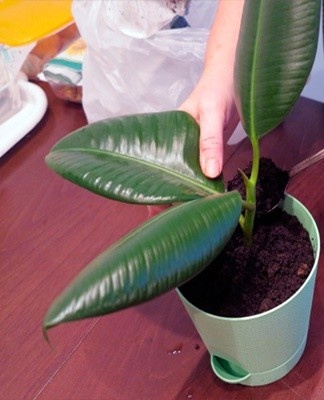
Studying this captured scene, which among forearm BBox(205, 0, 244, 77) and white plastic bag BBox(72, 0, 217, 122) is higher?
forearm BBox(205, 0, 244, 77)

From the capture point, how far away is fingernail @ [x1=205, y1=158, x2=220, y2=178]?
391 mm

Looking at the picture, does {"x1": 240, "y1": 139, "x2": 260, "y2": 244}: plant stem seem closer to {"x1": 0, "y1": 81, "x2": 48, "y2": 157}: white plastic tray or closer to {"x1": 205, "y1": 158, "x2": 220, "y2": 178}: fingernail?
→ {"x1": 205, "y1": 158, "x2": 220, "y2": 178}: fingernail

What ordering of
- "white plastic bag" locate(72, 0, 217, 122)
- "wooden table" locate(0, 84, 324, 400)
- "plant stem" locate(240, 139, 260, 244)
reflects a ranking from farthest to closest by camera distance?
"white plastic bag" locate(72, 0, 217, 122), "wooden table" locate(0, 84, 324, 400), "plant stem" locate(240, 139, 260, 244)

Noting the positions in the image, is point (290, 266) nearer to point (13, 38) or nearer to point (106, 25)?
point (106, 25)

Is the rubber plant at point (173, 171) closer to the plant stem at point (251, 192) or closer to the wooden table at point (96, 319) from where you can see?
the plant stem at point (251, 192)

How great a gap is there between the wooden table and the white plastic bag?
128 mm

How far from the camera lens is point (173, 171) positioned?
0.39 m

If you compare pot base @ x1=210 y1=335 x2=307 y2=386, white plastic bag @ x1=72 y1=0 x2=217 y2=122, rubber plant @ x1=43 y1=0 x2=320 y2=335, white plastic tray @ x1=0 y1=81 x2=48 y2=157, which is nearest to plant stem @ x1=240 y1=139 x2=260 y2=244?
rubber plant @ x1=43 y1=0 x2=320 y2=335

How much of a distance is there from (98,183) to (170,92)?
41cm

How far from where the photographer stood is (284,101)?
358 mm

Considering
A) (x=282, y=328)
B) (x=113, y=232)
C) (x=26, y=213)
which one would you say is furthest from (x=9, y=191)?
(x=282, y=328)

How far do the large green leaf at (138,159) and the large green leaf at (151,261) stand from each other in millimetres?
38

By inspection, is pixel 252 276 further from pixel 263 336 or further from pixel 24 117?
pixel 24 117

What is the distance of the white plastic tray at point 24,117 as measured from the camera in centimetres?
79
